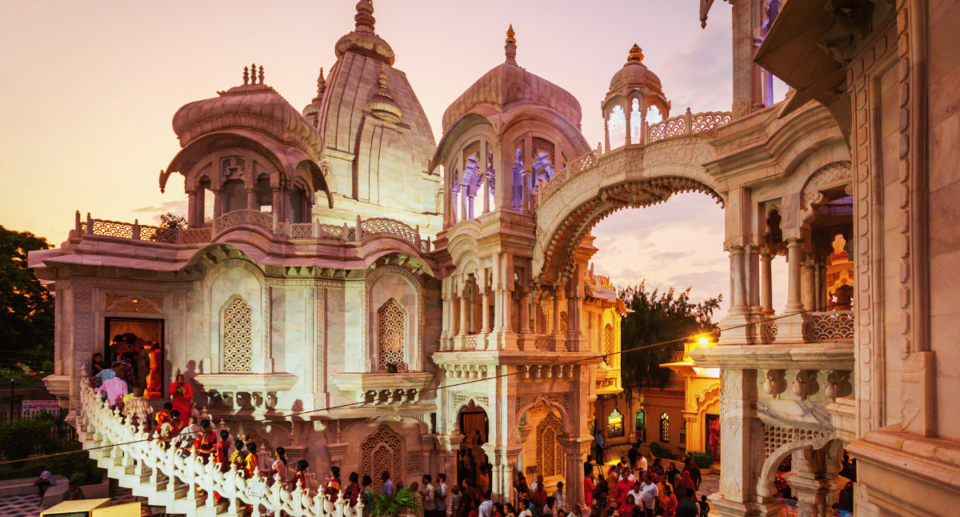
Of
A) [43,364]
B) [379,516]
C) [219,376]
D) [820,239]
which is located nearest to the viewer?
[820,239]

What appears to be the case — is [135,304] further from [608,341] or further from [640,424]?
[640,424]

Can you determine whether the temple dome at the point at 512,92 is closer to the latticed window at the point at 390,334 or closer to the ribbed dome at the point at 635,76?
the ribbed dome at the point at 635,76

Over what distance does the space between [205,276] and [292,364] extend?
3077 millimetres

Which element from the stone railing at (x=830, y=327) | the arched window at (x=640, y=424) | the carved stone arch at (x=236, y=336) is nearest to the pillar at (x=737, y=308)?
the stone railing at (x=830, y=327)

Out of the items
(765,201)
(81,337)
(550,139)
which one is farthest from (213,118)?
(765,201)

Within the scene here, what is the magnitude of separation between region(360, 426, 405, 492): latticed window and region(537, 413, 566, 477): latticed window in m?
3.77

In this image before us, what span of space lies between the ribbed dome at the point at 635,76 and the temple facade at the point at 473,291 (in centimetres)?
4

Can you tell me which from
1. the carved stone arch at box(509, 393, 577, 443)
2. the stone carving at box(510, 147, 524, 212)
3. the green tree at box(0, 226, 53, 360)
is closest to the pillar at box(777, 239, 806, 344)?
the carved stone arch at box(509, 393, 577, 443)

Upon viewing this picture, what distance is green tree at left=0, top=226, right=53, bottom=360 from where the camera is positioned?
24.3 meters

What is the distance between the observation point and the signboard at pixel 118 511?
26.2 feet

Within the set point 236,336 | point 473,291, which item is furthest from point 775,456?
point 236,336

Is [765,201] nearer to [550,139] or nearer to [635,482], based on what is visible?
[635,482]

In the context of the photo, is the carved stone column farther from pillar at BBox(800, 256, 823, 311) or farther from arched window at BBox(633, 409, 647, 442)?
arched window at BBox(633, 409, 647, 442)

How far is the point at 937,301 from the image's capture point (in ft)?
8.79
